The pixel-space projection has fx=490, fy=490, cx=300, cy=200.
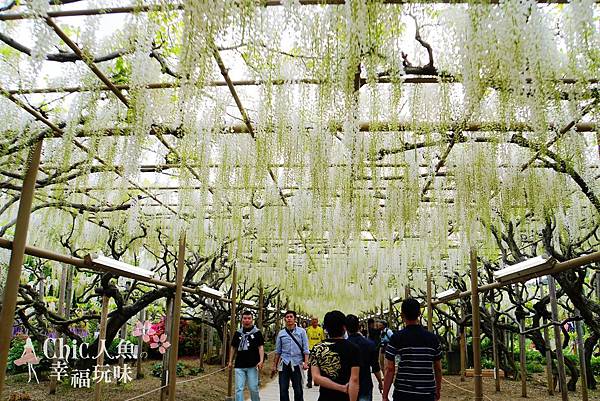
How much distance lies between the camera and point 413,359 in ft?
12.9

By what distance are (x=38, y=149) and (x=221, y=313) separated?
1013cm

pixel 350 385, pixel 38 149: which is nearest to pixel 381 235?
pixel 350 385

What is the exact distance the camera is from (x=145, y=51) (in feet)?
12.5

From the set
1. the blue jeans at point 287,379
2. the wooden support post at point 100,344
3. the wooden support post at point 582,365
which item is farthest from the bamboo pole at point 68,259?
the wooden support post at point 582,365

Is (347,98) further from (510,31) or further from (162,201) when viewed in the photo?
(162,201)

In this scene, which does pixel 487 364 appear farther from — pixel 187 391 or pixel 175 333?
pixel 175 333

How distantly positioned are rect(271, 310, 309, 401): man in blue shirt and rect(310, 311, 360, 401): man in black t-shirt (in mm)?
2235

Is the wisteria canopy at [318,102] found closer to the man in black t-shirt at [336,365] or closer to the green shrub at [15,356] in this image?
the man in black t-shirt at [336,365]

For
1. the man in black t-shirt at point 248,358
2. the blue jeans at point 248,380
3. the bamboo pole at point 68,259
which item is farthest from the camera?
the man in black t-shirt at point 248,358

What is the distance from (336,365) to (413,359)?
649 millimetres

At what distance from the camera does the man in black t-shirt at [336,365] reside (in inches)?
145

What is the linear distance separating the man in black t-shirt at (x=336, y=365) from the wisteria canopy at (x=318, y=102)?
5.95ft

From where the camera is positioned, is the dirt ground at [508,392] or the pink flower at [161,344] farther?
the dirt ground at [508,392]

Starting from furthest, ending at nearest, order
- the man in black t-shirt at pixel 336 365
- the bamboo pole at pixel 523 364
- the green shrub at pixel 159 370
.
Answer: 1. the green shrub at pixel 159 370
2. the bamboo pole at pixel 523 364
3. the man in black t-shirt at pixel 336 365
